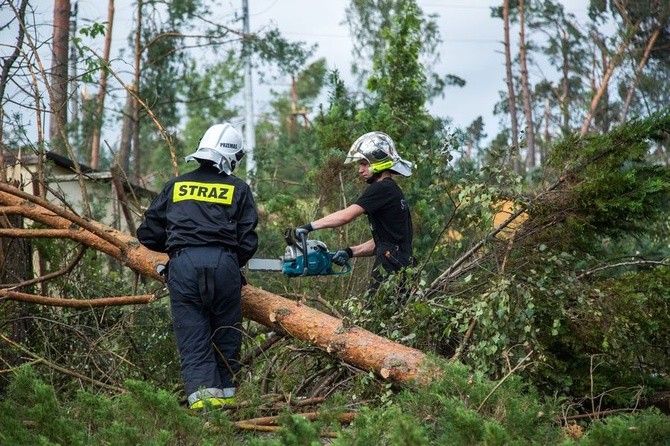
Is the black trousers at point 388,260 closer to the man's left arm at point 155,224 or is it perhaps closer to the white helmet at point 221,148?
the white helmet at point 221,148

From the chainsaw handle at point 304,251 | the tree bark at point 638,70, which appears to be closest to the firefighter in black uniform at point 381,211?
the chainsaw handle at point 304,251

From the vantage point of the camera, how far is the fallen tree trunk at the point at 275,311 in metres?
5.20

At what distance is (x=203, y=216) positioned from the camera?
18.7 ft

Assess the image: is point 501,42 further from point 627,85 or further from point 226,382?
point 226,382

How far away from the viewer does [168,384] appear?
650 centimetres

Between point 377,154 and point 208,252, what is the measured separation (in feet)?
5.02

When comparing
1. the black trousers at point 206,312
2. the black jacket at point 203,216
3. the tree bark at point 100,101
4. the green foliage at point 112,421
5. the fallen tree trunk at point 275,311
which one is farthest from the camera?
the tree bark at point 100,101

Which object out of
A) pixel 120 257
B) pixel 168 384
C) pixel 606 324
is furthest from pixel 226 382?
pixel 606 324

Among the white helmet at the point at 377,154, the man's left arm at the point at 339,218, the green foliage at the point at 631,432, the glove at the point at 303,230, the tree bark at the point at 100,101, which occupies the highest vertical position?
the tree bark at the point at 100,101

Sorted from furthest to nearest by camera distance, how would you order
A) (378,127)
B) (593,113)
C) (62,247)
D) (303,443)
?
(593,113), (378,127), (62,247), (303,443)

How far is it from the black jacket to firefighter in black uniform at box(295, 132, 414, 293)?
0.63 meters

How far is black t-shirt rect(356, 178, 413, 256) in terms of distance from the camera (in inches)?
251

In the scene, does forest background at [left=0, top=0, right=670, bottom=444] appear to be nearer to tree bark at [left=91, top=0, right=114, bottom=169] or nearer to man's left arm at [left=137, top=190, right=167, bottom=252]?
man's left arm at [left=137, top=190, right=167, bottom=252]

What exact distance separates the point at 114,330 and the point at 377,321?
196 centimetres
